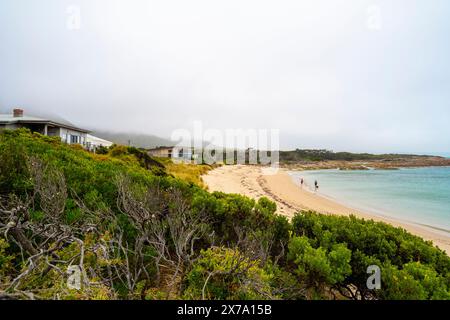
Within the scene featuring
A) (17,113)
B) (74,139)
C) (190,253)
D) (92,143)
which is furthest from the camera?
(92,143)

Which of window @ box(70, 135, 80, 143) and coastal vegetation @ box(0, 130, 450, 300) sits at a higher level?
window @ box(70, 135, 80, 143)

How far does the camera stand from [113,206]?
18.6 feet

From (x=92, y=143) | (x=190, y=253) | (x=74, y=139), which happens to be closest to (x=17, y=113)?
(x=74, y=139)

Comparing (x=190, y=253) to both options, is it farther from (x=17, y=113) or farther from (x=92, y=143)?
(x=92, y=143)

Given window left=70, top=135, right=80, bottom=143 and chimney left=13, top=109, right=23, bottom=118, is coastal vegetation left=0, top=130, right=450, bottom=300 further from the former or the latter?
chimney left=13, top=109, right=23, bottom=118

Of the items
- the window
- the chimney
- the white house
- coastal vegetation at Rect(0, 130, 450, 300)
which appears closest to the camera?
coastal vegetation at Rect(0, 130, 450, 300)

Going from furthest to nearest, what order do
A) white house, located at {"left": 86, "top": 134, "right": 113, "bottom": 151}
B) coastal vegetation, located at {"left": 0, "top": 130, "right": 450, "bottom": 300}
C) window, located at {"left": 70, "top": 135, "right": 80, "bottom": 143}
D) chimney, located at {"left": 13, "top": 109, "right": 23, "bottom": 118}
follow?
white house, located at {"left": 86, "top": 134, "right": 113, "bottom": 151}, window, located at {"left": 70, "top": 135, "right": 80, "bottom": 143}, chimney, located at {"left": 13, "top": 109, "right": 23, "bottom": 118}, coastal vegetation, located at {"left": 0, "top": 130, "right": 450, "bottom": 300}

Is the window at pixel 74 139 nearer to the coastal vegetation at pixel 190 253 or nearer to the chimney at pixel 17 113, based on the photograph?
the chimney at pixel 17 113

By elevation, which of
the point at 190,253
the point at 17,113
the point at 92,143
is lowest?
the point at 190,253

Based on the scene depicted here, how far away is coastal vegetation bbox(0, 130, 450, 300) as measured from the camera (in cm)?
275

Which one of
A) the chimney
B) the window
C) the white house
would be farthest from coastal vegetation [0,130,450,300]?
the chimney

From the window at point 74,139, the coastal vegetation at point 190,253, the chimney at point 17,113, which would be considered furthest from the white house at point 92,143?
the coastal vegetation at point 190,253

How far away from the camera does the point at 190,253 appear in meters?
4.08
